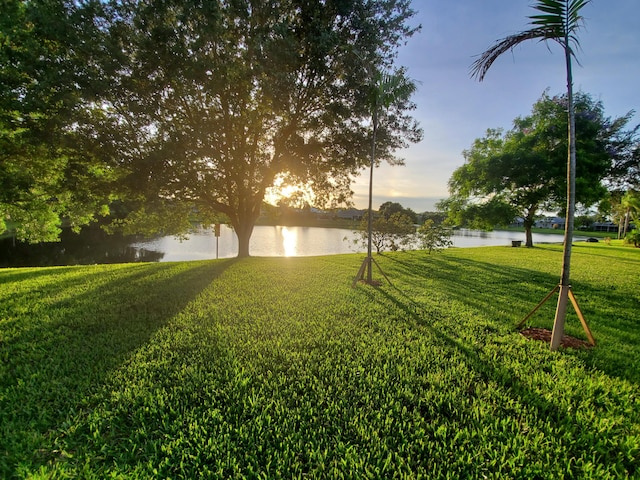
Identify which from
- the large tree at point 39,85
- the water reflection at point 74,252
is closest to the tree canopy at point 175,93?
the large tree at point 39,85

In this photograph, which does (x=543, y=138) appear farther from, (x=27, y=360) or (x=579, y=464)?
(x=27, y=360)

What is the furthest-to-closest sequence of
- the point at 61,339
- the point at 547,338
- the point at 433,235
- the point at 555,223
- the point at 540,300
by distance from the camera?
the point at 555,223 < the point at 433,235 < the point at 540,300 < the point at 547,338 < the point at 61,339

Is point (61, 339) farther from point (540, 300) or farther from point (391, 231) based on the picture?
point (391, 231)

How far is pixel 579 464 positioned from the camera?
1.74 meters

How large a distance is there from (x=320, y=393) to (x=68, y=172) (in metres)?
11.8

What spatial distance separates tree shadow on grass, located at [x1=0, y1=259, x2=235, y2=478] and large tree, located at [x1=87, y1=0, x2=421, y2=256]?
451 cm

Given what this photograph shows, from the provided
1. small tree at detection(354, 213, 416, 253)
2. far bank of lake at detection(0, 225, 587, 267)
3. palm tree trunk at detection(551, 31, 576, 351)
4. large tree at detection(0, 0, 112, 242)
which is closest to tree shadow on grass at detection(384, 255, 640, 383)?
palm tree trunk at detection(551, 31, 576, 351)

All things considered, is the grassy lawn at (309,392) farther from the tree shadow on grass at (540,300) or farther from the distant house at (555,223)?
the distant house at (555,223)

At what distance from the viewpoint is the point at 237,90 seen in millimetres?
9258

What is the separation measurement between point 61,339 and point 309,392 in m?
3.52

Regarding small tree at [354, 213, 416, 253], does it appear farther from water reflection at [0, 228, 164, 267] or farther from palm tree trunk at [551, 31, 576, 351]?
water reflection at [0, 228, 164, 267]

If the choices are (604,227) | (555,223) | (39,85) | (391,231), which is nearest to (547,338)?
(391,231)

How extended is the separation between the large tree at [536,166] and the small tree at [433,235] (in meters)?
6.81

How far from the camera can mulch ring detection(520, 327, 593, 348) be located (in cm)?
348
